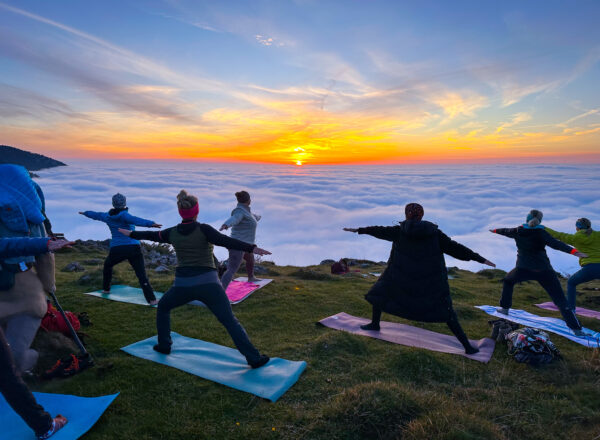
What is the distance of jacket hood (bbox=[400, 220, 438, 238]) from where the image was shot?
6.24 m

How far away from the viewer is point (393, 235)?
6.68m

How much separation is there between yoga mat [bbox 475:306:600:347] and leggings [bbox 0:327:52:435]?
9090 mm

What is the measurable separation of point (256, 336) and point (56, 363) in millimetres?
3448

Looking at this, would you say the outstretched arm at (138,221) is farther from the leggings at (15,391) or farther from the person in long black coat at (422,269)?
the person in long black coat at (422,269)

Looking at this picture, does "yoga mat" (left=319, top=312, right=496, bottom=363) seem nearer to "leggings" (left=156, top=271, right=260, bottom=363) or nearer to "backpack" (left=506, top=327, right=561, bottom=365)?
"backpack" (left=506, top=327, right=561, bottom=365)

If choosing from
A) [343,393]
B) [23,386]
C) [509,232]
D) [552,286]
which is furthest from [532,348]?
[23,386]

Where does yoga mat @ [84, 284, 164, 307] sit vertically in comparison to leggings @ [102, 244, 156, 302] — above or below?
below

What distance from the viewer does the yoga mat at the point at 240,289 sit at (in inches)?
380

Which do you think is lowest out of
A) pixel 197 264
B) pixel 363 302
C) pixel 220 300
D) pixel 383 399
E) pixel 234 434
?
pixel 363 302

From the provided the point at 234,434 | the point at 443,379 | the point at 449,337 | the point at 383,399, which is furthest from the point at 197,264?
the point at 449,337

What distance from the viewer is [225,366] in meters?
5.66

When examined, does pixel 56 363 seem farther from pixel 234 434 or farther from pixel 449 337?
pixel 449 337

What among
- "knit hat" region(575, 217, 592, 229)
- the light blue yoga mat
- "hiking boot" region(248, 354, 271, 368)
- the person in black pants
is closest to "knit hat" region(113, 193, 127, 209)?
the light blue yoga mat

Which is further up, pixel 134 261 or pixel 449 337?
pixel 134 261
